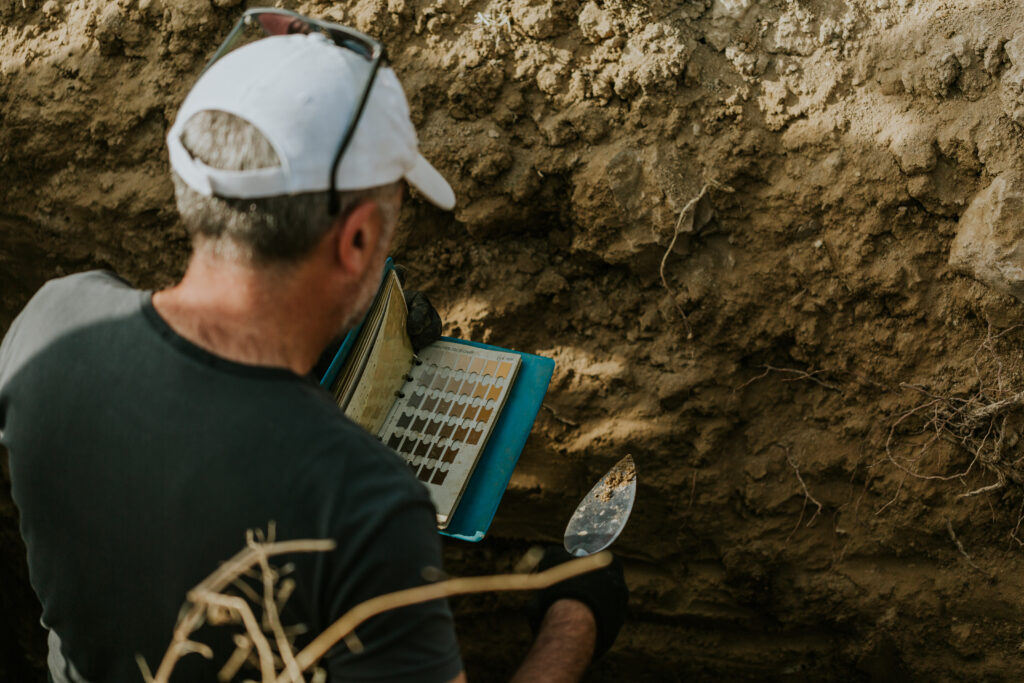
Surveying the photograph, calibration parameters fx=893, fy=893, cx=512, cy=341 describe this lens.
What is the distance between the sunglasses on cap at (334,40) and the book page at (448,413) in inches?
26.6

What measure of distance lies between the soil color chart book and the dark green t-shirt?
50 centimetres

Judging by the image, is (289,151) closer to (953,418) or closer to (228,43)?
(228,43)

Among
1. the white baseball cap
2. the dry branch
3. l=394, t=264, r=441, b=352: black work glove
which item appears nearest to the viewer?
the dry branch

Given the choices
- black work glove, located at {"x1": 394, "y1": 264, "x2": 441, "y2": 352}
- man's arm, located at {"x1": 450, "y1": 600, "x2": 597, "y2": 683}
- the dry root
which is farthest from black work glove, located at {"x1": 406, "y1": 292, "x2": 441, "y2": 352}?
the dry root

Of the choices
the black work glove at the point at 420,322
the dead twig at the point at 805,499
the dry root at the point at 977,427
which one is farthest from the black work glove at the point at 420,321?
the dry root at the point at 977,427

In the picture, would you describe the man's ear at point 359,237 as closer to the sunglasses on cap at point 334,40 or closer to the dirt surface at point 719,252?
the sunglasses on cap at point 334,40

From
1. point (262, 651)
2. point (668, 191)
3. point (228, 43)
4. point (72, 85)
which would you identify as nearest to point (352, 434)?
point (262, 651)

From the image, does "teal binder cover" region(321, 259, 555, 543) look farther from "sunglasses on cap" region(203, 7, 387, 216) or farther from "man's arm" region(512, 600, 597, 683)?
"sunglasses on cap" region(203, 7, 387, 216)

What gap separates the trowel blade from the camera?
1.66m

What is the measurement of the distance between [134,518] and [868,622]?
6.17 feet

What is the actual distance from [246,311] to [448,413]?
26.9 inches

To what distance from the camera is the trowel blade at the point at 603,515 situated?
1.66 metres

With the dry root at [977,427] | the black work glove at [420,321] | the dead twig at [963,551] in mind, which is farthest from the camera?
the dead twig at [963,551]

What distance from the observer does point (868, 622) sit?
7.48ft
